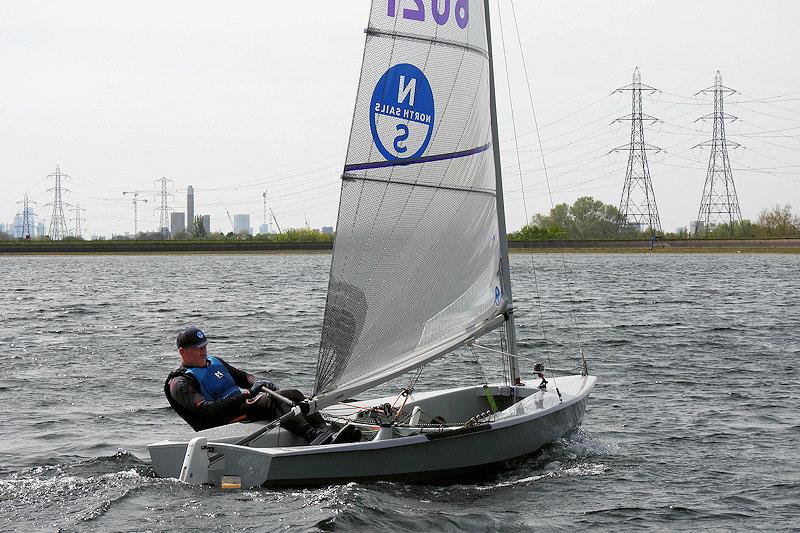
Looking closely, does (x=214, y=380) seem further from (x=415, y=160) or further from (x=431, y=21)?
(x=431, y=21)

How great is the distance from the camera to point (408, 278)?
11211 mm

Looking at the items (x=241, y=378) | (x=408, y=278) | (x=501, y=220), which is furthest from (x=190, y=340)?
(x=501, y=220)

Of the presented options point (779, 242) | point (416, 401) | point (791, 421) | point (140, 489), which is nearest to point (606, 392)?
point (791, 421)

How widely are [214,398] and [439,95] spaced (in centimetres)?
390

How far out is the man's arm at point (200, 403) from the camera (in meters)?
10.3

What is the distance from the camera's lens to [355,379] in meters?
10.8

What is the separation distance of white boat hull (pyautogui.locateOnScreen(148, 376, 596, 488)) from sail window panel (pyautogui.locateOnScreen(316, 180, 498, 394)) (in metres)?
0.93

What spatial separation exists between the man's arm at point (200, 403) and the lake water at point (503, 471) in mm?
740

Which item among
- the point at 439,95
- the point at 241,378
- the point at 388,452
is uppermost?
the point at 439,95

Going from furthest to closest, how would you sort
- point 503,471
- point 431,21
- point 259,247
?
point 259,247, point 503,471, point 431,21

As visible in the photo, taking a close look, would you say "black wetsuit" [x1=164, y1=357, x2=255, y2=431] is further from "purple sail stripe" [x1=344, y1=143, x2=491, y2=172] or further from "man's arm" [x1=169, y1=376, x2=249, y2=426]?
"purple sail stripe" [x1=344, y1=143, x2=491, y2=172]

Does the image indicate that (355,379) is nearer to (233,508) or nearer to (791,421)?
(233,508)

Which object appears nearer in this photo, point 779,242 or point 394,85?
point 394,85

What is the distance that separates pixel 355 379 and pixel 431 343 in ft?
3.60
